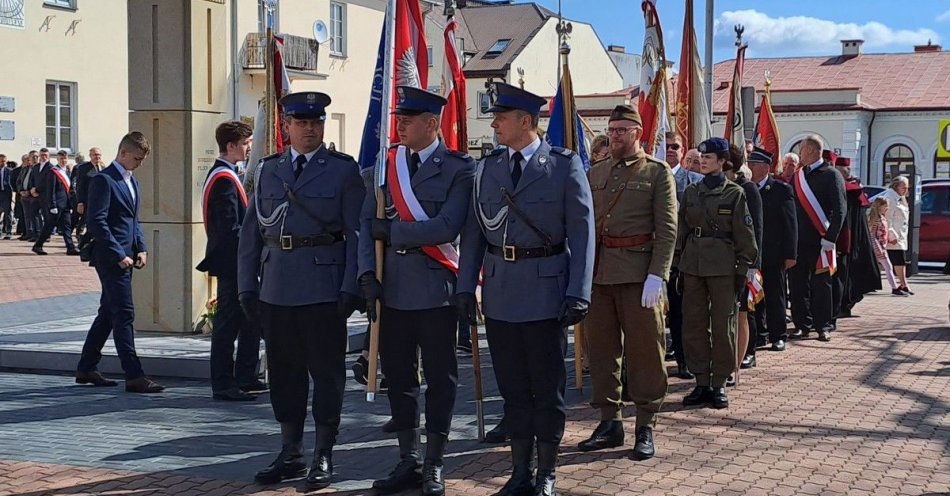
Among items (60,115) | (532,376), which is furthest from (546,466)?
(60,115)

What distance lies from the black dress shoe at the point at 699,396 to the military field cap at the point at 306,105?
3.82 m

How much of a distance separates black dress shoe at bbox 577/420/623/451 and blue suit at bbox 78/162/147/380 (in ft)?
12.4

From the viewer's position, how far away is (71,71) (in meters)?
31.4

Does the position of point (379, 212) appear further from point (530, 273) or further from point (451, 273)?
point (530, 273)

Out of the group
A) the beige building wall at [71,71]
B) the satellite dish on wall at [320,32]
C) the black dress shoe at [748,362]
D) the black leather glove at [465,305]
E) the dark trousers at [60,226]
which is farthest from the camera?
the satellite dish on wall at [320,32]

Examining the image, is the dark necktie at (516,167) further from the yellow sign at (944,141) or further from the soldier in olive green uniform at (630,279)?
the yellow sign at (944,141)

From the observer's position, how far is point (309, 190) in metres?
6.49

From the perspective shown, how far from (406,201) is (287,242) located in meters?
0.73

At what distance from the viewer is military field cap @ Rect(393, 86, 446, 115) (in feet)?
20.5

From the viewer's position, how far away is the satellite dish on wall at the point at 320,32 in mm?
39844

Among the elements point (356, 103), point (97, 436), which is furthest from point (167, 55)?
point (356, 103)

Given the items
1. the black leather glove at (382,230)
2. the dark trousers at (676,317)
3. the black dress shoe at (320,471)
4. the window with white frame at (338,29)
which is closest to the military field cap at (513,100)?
the black leather glove at (382,230)

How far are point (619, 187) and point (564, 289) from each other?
1431 millimetres

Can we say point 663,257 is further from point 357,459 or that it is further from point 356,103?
point 356,103
